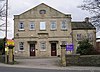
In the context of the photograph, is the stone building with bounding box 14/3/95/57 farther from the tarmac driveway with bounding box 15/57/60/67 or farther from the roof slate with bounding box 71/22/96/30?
the tarmac driveway with bounding box 15/57/60/67

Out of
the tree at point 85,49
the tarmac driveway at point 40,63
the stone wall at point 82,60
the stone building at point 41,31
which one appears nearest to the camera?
the stone wall at point 82,60

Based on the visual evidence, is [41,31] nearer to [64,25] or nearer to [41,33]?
[41,33]

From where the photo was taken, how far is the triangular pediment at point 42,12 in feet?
202

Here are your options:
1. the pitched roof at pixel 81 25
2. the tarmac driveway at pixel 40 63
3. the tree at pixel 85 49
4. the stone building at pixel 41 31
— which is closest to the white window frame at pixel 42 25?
the stone building at pixel 41 31

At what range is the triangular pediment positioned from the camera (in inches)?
2421

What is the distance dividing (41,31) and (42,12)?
4124 mm

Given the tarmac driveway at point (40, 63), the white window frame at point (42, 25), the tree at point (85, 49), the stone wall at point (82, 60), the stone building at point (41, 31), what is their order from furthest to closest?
1. the white window frame at point (42, 25)
2. the stone building at point (41, 31)
3. the tree at point (85, 49)
4. the tarmac driveway at point (40, 63)
5. the stone wall at point (82, 60)

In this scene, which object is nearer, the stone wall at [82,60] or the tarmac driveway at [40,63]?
the stone wall at [82,60]

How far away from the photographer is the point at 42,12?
6156cm

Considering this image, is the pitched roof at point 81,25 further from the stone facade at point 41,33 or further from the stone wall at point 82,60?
the stone wall at point 82,60

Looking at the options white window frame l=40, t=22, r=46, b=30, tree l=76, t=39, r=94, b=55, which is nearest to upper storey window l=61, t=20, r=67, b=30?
white window frame l=40, t=22, r=46, b=30

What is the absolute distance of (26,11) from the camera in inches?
2421

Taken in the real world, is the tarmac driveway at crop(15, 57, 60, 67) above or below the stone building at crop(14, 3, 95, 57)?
below

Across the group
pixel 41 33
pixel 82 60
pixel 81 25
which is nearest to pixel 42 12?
pixel 41 33
